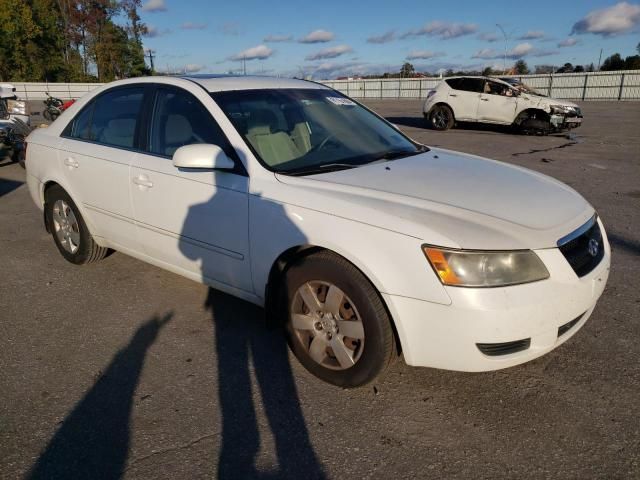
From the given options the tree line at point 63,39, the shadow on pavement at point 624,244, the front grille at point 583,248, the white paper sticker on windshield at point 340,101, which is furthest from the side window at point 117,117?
the tree line at point 63,39

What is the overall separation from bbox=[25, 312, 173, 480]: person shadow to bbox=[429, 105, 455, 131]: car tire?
1453 centimetres

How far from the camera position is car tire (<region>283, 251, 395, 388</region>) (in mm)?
2533

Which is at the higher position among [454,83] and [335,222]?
[454,83]

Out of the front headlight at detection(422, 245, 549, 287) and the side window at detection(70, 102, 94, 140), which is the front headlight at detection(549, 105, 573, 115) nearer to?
the side window at detection(70, 102, 94, 140)

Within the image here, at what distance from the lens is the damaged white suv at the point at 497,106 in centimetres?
1419

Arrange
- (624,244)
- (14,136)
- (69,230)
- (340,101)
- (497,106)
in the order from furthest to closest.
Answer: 1. (497,106)
2. (14,136)
3. (624,244)
4. (69,230)
5. (340,101)

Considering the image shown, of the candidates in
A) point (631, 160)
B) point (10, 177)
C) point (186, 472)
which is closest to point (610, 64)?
point (631, 160)

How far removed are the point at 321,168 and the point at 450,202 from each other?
33.4 inches

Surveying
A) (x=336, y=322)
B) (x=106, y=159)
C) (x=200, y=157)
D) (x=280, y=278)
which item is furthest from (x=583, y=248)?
(x=106, y=159)

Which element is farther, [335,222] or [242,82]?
[242,82]

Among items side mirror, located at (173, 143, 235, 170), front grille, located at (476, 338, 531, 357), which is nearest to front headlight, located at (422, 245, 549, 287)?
front grille, located at (476, 338, 531, 357)

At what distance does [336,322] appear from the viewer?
8.89 ft

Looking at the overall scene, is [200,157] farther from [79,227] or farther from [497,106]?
[497,106]

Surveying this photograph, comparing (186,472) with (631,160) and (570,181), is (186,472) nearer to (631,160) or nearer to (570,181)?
(570,181)
